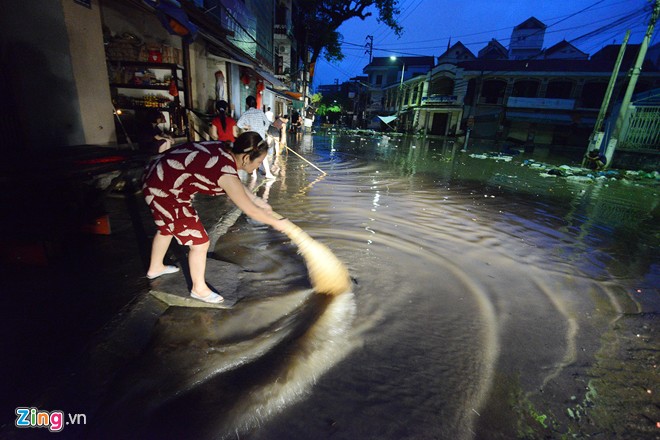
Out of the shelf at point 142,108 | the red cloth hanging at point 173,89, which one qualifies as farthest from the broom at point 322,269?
the shelf at point 142,108

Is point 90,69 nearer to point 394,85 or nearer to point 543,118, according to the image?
point 543,118

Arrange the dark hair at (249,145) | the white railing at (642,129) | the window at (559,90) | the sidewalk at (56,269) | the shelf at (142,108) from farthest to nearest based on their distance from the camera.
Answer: the window at (559,90), the white railing at (642,129), the shelf at (142,108), the dark hair at (249,145), the sidewalk at (56,269)

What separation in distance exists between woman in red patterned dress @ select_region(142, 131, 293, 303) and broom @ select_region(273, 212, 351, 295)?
26.5 inches

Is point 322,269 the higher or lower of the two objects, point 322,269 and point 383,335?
the higher

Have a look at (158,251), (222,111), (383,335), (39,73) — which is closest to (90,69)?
(39,73)

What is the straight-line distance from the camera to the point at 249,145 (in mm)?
2447

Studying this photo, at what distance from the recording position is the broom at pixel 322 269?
3148 millimetres

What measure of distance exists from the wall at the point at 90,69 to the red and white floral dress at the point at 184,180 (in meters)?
5.34

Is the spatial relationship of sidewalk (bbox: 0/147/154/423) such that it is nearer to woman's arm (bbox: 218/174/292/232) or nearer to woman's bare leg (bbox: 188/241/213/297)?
woman's bare leg (bbox: 188/241/213/297)

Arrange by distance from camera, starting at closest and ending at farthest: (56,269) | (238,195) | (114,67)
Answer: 1. (238,195)
2. (56,269)
3. (114,67)

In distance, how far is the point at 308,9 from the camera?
108 feet

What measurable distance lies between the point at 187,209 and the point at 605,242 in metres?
6.50

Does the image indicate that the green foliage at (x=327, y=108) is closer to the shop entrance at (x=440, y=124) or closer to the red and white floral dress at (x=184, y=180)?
the shop entrance at (x=440, y=124)

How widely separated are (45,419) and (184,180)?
165 cm
